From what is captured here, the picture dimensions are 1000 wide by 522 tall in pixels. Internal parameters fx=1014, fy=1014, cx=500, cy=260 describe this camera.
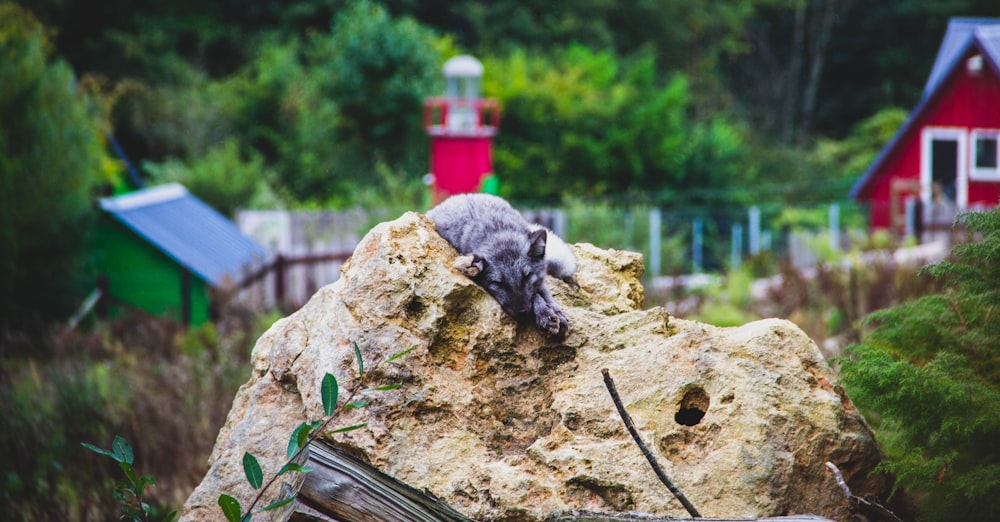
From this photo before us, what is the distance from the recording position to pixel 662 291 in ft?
48.7

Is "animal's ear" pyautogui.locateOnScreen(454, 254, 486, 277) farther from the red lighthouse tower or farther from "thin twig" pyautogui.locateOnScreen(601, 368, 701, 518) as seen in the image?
the red lighthouse tower

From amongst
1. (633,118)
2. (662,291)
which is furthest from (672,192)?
(662,291)

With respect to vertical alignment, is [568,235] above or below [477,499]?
below

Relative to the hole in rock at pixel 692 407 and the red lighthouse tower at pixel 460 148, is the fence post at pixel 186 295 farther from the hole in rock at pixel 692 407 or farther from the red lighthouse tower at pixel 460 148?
the hole in rock at pixel 692 407

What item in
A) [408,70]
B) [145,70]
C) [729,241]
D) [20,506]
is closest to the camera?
[20,506]

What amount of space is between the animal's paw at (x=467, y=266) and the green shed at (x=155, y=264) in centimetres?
919

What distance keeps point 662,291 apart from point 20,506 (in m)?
9.99

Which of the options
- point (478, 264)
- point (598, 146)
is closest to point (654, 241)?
point (598, 146)

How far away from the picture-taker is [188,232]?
1515 centimetres

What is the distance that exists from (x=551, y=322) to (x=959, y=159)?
22249 mm

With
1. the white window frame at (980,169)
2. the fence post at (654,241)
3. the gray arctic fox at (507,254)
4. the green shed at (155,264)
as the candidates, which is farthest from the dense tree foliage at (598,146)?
the gray arctic fox at (507,254)

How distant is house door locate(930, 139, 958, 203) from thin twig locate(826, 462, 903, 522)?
73.0ft

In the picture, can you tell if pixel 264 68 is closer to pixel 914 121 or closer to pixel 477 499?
pixel 914 121

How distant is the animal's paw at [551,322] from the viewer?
155 inches
